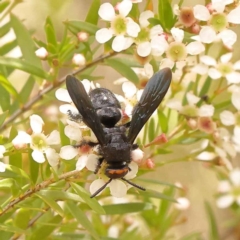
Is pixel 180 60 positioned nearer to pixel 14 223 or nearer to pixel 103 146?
pixel 103 146

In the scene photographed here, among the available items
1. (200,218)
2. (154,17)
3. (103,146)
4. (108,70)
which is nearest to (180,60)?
(154,17)

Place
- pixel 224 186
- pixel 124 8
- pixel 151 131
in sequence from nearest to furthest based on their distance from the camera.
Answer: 1. pixel 124 8
2. pixel 151 131
3. pixel 224 186

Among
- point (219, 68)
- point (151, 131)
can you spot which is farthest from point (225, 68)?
point (151, 131)

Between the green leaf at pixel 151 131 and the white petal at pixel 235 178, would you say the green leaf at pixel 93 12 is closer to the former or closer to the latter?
the green leaf at pixel 151 131

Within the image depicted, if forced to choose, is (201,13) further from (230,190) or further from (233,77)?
(230,190)

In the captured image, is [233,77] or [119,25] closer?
[119,25]

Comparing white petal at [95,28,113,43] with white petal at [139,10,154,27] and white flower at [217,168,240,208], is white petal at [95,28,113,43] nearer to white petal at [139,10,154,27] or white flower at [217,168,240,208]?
white petal at [139,10,154,27]
